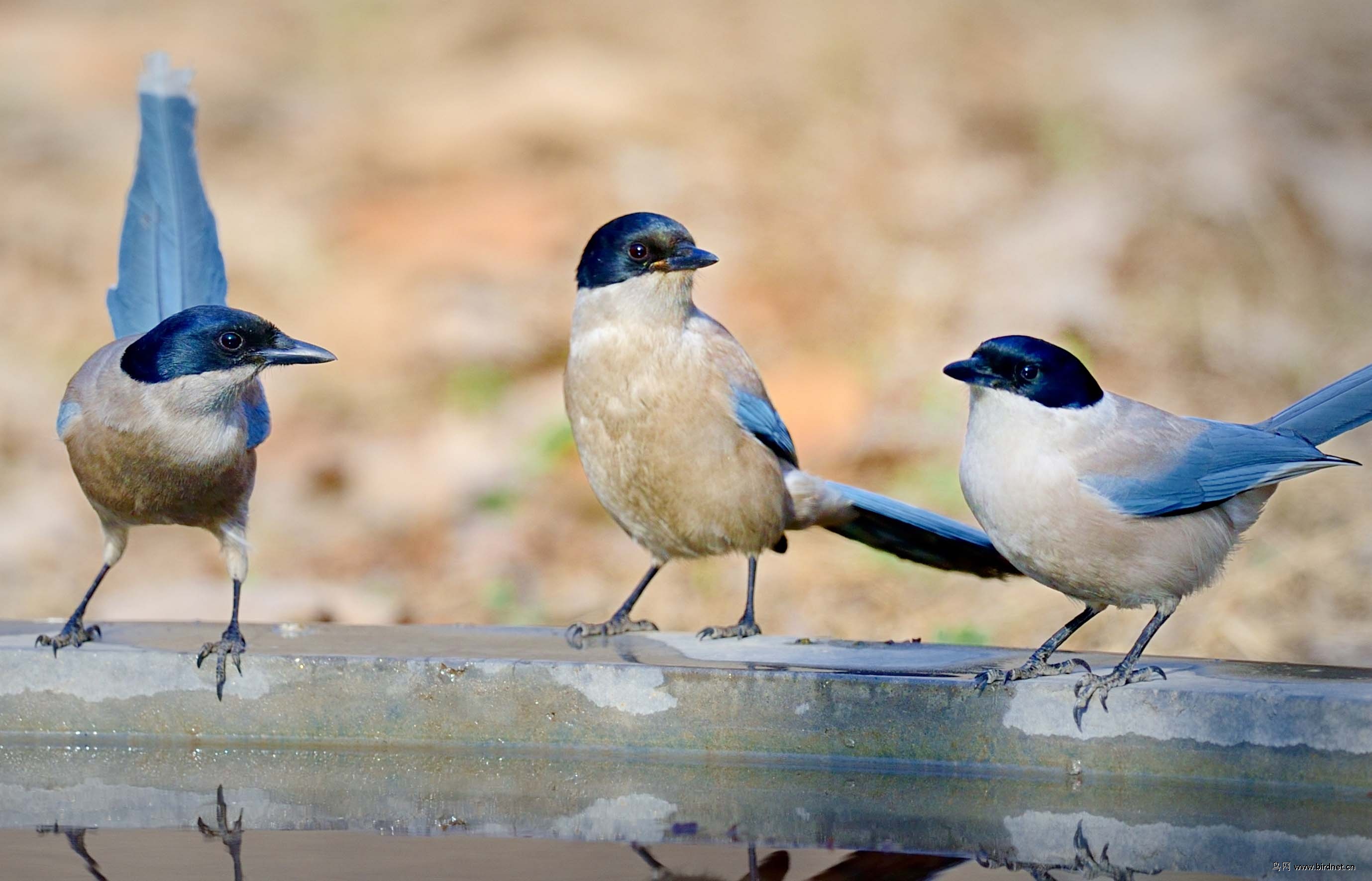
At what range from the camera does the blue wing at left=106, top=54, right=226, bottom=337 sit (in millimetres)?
5074

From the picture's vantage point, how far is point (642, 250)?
4801mm

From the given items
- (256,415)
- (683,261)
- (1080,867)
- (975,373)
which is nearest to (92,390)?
(256,415)

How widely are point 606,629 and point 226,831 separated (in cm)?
160

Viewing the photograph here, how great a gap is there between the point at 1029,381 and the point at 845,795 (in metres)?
1.10

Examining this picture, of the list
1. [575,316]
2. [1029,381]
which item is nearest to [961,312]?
[575,316]

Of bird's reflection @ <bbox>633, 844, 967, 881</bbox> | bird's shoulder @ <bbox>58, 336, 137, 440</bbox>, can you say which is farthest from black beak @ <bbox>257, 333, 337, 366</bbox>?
bird's reflection @ <bbox>633, 844, 967, 881</bbox>

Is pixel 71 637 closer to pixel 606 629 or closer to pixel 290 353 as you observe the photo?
pixel 290 353

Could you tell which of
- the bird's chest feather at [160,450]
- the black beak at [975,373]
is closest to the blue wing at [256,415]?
the bird's chest feather at [160,450]

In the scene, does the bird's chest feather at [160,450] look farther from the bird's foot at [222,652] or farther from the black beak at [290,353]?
the bird's foot at [222,652]

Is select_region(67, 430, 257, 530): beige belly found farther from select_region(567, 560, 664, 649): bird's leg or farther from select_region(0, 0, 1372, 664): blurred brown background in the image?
select_region(0, 0, 1372, 664): blurred brown background

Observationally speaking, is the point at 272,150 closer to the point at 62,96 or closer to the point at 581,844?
the point at 62,96

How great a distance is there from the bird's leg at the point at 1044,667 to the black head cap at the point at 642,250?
1.44 m

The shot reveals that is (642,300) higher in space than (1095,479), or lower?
higher

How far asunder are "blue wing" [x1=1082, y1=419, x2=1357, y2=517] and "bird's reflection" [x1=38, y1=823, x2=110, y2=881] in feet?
7.67
